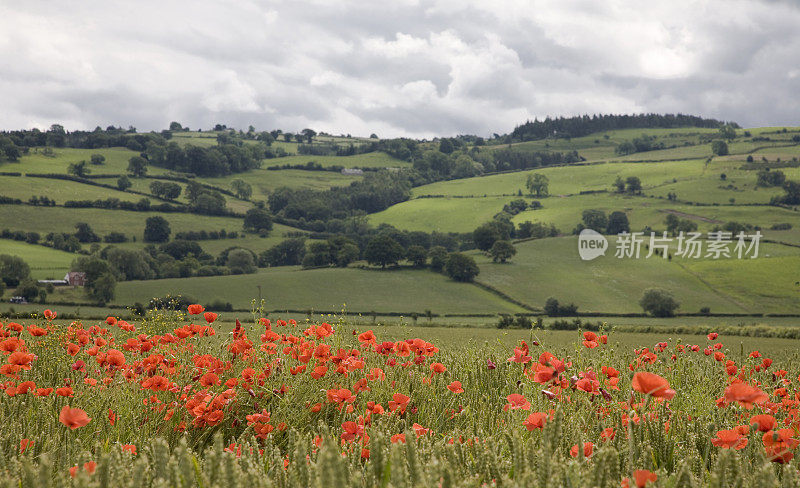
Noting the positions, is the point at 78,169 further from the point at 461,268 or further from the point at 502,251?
the point at 502,251

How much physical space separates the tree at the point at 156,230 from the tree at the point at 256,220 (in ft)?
55.8

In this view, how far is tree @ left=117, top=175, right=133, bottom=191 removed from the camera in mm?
130000

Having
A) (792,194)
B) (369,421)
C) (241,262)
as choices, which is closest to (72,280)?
(241,262)

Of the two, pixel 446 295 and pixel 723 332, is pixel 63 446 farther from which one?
pixel 446 295

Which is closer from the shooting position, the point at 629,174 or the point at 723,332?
the point at 723,332

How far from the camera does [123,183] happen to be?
131m

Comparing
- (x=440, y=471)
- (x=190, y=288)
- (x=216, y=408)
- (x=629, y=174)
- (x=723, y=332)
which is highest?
(x=629, y=174)

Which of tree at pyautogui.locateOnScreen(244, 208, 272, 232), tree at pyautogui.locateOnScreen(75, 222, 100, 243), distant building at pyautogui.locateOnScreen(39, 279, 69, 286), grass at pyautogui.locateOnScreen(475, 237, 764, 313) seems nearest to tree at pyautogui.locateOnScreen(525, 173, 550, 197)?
grass at pyautogui.locateOnScreen(475, 237, 764, 313)

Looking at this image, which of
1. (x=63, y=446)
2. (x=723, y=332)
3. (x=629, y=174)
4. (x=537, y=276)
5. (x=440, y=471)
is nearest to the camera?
(x=440, y=471)

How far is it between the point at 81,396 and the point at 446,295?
2856 inches

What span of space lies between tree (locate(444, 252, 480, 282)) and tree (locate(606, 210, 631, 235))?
43.1 m

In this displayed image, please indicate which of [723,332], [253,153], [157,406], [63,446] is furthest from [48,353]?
[253,153]

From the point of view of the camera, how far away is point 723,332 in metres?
32.0

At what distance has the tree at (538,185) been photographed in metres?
149
